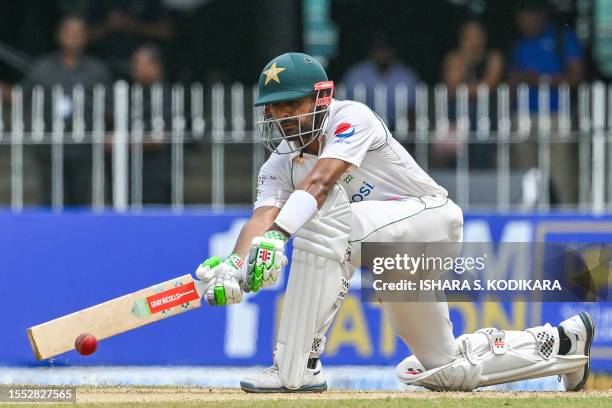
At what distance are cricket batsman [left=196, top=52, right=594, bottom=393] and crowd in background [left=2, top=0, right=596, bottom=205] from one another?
3026 millimetres

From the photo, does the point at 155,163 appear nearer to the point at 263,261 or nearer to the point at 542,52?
the point at 542,52

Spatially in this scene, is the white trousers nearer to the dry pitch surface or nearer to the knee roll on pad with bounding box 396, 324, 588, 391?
the knee roll on pad with bounding box 396, 324, 588, 391

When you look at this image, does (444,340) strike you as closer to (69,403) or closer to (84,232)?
(69,403)

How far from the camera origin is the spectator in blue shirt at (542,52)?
431 inches

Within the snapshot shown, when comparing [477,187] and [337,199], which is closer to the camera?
[337,199]

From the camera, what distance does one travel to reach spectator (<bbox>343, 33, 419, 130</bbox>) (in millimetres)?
10594

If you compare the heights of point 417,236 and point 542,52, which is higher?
point 542,52

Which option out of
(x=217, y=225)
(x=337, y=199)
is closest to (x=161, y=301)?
(x=337, y=199)

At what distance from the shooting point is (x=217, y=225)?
30.8ft

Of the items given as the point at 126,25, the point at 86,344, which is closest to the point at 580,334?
the point at 86,344

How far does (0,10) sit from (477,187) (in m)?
4.12

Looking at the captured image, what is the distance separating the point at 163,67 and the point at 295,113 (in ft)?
15.3

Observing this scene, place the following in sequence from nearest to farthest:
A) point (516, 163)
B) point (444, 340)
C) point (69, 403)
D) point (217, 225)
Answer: point (69, 403), point (444, 340), point (217, 225), point (516, 163)

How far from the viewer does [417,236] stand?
682 cm
